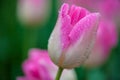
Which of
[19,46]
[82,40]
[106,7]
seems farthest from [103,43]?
[19,46]

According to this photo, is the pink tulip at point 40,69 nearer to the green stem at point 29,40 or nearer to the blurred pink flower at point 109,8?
the blurred pink flower at point 109,8

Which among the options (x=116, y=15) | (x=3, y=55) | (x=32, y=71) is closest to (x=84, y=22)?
(x=32, y=71)

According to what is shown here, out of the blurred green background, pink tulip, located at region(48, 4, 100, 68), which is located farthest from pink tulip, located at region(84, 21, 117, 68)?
pink tulip, located at region(48, 4, 100, 68)

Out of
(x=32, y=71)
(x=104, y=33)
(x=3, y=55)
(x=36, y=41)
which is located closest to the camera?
(x=32, y=71)

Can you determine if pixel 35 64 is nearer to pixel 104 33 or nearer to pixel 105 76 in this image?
pixel 104 33

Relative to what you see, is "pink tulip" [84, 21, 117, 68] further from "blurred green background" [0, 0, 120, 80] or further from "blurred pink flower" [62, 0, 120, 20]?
"blurred pink flower" [62, 0, 120, 20]

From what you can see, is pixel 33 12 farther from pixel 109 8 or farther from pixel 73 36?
pixel 73 36
